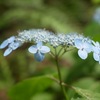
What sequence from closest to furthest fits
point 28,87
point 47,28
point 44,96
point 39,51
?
1. point 39,51
2. point 28,87
3. point 44,96
4. point 47,28

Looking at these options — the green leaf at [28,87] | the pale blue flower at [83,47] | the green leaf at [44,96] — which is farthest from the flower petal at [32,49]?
the green leaf at [44,96]

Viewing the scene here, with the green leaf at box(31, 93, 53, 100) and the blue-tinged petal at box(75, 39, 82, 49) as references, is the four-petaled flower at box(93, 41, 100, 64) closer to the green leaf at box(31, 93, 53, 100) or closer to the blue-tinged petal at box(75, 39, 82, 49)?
the blue-tinged petal at box(75, 39, 82, 49)

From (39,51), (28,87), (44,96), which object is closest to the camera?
(39,51)

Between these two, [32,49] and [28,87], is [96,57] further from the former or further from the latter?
[28,87]

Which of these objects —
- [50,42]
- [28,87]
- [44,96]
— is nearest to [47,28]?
[44,96]

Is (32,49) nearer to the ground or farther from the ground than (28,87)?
nearer to the ground

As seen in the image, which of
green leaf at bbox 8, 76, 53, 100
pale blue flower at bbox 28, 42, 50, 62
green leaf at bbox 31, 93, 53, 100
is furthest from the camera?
green leaf at bbox 31, 93, 53, 100

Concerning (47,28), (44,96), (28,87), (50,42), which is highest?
(47,28)

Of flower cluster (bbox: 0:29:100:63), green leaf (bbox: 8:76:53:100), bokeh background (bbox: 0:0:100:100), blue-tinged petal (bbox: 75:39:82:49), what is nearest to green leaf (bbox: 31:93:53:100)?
bokeh background (bbox: 0:0:100:100)
